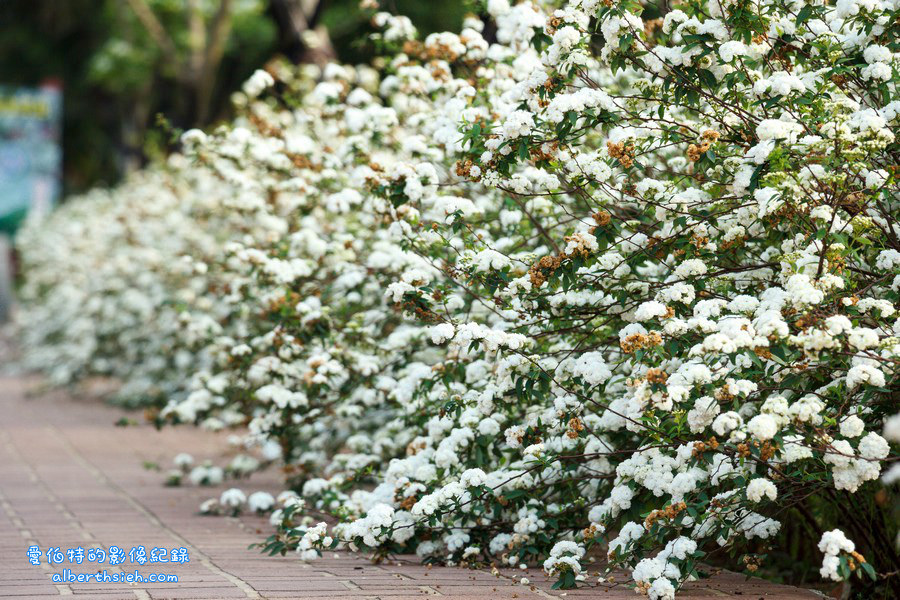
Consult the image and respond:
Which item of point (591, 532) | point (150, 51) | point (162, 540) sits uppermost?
point (150, 51)

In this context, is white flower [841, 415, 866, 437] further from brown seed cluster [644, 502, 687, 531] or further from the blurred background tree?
the blurred background tree

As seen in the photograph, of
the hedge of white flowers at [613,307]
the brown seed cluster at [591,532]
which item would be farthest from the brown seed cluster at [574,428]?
the brown seed cluster at [591,532]

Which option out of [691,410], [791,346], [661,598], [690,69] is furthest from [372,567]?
[690,69]

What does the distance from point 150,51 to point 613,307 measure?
16.5 metres

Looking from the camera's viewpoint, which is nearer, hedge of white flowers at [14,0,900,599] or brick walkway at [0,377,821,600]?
hedge of white flowers at [14,0,900,599]

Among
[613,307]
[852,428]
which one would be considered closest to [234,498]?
[613,307]

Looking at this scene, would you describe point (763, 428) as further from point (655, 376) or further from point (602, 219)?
point (602, 219)

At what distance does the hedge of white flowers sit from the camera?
3.87 metres

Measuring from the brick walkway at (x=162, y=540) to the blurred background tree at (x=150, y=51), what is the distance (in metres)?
3.97

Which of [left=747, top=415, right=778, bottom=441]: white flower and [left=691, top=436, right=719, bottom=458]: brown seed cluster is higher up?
[left=747, top=415, right=778, bottom=441]: white flower

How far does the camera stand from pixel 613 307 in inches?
184

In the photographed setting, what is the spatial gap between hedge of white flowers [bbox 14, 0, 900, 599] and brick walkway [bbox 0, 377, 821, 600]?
0.16 meters

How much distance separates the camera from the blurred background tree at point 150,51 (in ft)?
48.6

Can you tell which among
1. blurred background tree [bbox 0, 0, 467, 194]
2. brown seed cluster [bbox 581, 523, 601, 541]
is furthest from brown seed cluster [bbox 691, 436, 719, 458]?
blurred background tree [bbox 0, 0, 467, 194]
